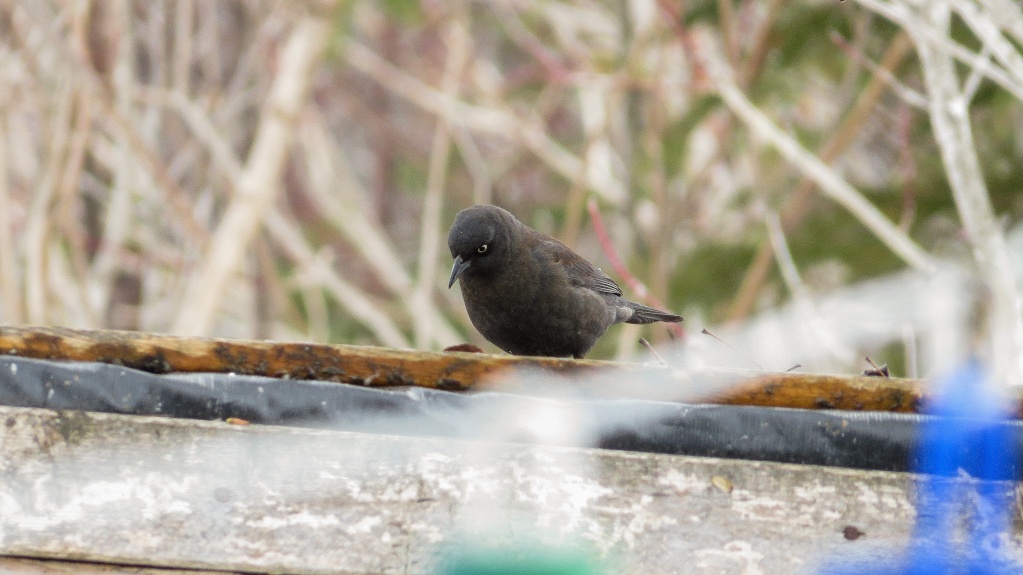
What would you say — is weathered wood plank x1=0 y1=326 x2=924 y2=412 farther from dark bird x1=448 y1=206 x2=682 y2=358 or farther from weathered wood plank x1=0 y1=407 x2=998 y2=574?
dark bird x1=448 y1=206 x2=682 y2=358

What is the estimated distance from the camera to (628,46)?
7.44 meters

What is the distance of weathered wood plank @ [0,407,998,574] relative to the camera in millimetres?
2055

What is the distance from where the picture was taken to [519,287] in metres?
3.96

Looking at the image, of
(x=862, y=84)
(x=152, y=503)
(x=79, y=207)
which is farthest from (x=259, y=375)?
(x=79, y=207)

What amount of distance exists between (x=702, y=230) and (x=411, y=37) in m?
5.43

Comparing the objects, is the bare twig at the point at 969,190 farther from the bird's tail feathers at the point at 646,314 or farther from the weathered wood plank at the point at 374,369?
the weathered wood plank at the point at 374,369

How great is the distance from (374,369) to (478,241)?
1.68 m

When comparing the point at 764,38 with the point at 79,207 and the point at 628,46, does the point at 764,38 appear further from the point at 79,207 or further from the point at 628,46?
the point at 79,207

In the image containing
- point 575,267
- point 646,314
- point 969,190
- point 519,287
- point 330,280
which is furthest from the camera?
point 330,280

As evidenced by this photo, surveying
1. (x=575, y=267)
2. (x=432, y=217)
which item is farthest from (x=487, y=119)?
(x=575, y=267)

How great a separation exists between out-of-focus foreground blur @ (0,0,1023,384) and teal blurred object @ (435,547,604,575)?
1.77m

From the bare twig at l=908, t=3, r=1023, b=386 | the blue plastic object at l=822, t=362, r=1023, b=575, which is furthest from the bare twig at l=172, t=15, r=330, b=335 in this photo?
the blue plastic object at l=822, t=362, r=1023, b=575

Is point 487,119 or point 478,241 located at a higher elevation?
point 487,119

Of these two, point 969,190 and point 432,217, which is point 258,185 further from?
point 969,190
